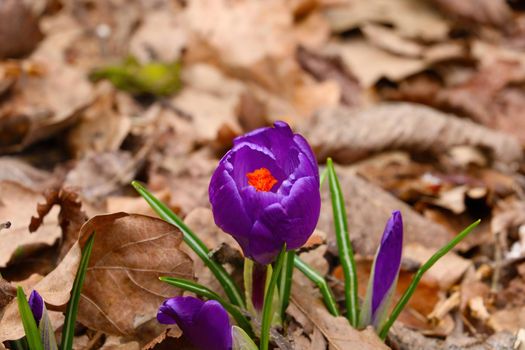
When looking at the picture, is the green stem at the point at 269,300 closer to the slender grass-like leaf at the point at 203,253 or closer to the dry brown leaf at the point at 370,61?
the slender grass-like leaf at the point at 203,253

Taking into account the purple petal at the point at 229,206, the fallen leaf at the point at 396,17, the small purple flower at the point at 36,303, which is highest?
the purple petal at the point at 229,206

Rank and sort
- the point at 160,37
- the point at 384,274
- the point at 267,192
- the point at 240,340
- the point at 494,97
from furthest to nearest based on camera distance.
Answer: the point at 160,37, the point at 494,97, the point at 384,274, the point at 240,340, the point at 267,192

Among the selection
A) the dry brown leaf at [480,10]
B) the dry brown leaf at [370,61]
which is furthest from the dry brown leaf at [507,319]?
the dry brown leaf at [480,10]

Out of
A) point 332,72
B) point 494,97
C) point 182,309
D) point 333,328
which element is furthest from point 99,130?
point 494,97

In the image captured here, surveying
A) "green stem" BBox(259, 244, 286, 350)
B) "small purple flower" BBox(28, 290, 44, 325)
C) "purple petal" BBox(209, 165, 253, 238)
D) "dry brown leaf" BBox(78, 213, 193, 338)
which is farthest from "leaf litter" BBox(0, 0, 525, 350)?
"purple petal" BBox(209, 165, 253, 238)

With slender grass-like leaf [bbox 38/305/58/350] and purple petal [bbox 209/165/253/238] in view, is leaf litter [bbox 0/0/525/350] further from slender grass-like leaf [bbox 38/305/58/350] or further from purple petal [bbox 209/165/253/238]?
purple petal [bbox 209/165/253/238]

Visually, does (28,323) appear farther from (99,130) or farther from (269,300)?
(99,130)

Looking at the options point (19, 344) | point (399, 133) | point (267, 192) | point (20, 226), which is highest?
point (267, 192)
